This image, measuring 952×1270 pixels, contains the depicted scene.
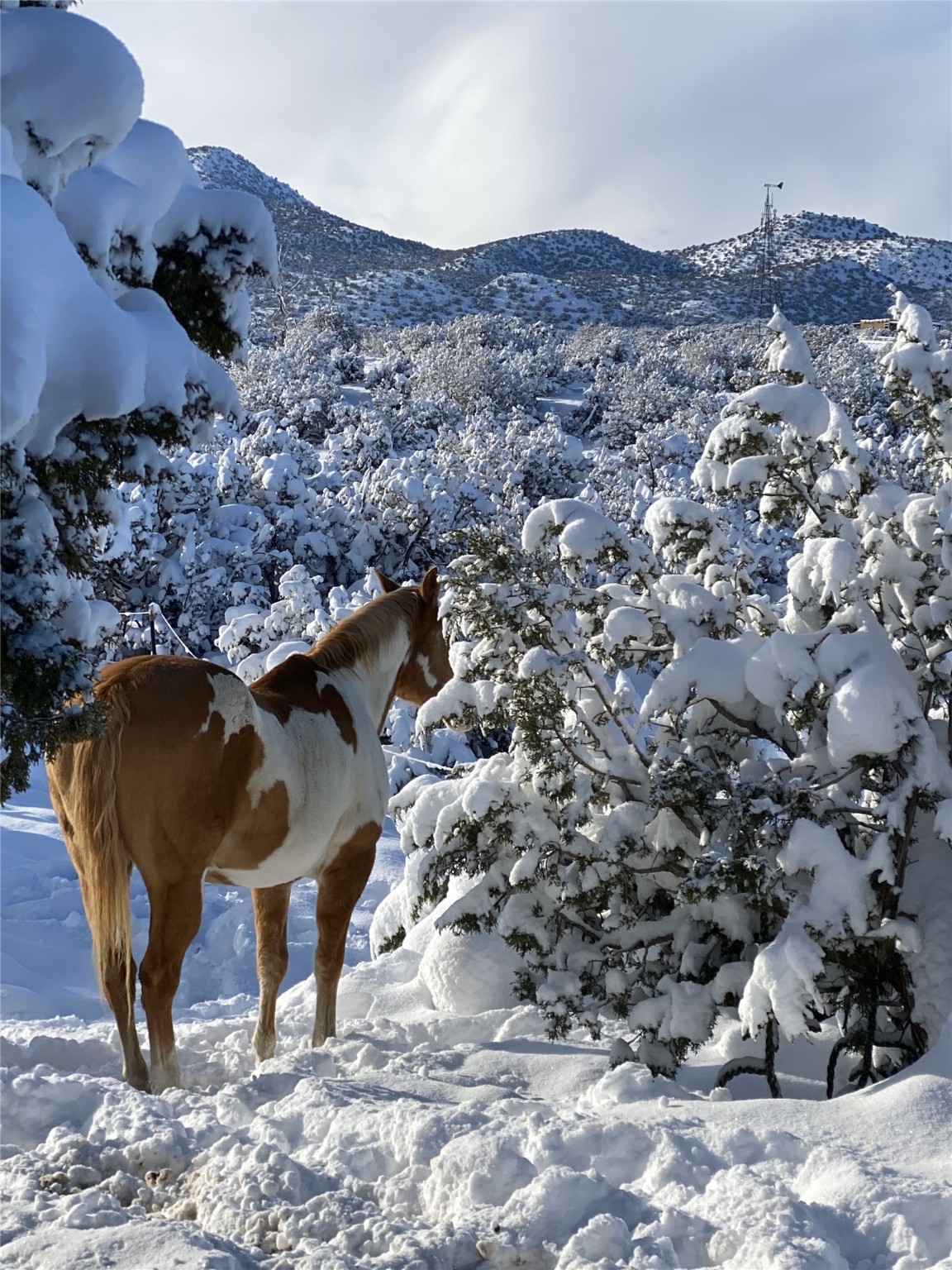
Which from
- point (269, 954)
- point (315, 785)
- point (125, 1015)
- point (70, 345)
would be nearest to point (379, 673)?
point (315, 785)

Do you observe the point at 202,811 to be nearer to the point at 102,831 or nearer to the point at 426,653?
the point at 102,831

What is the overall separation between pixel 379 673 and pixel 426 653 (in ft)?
1.40

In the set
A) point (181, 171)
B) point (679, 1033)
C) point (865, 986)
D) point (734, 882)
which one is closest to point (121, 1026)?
point (679, 1033)

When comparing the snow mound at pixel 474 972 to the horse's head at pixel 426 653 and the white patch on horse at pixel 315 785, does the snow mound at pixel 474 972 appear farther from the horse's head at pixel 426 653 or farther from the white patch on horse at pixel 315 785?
the horse's head at pixel 426 653

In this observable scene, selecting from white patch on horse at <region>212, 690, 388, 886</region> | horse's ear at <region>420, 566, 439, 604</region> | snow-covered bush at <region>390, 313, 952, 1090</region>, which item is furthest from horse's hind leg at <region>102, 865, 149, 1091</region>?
horse's ear at <region>420, 566, 439, 604</region>

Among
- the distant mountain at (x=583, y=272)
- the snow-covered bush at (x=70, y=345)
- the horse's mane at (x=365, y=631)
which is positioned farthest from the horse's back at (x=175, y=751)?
the distant mountain at (x=583, y=272)

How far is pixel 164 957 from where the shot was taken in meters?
4.32

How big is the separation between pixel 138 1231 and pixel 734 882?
2.22 m

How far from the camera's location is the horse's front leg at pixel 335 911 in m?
5.05

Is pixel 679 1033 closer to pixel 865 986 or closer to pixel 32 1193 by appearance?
pixel 865 986

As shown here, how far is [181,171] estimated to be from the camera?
2.86 m

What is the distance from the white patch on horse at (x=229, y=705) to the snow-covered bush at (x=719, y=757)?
34.3 inches

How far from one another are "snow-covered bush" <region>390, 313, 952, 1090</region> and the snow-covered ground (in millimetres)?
380

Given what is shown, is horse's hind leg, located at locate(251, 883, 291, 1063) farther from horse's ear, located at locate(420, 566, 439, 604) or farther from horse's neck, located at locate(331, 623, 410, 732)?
horse's ear, located at locate(420, 566, 439, 604)
